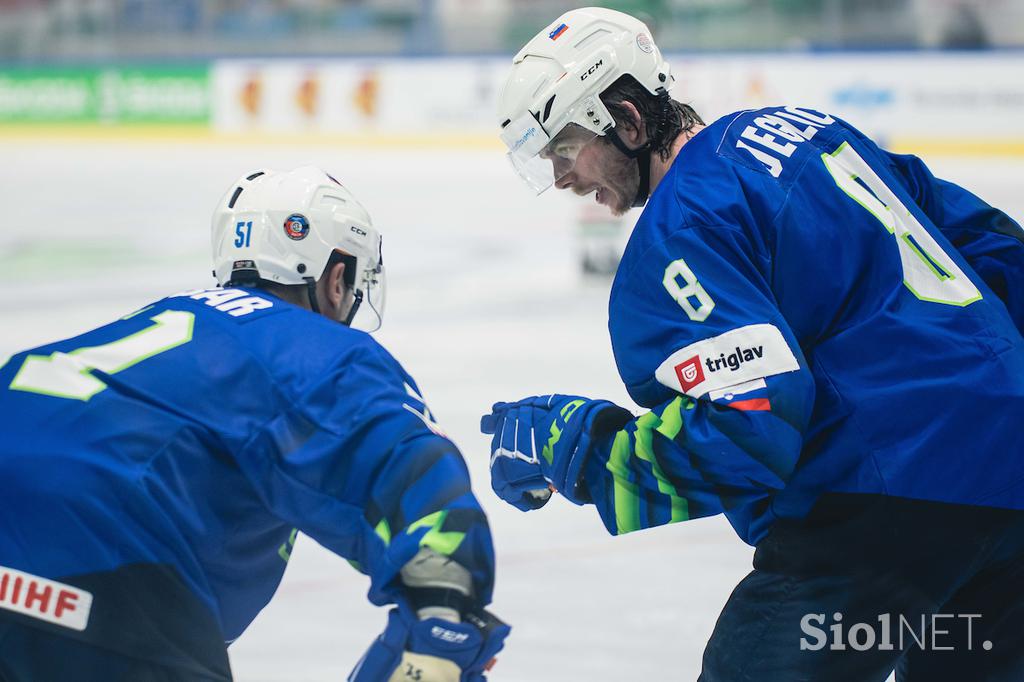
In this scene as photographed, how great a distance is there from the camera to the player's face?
2.10 meters

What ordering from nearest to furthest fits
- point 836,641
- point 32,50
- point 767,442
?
point 767,442, point 836,641, point 32,50

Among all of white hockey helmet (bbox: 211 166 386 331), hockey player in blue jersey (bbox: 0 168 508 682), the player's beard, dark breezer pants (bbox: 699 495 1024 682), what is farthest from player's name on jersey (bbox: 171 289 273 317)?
dark breezer pants (bbox: 699 495 1024 682)

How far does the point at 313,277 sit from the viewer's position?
1.97 meters

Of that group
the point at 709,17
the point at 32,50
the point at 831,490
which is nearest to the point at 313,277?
the point at 831,490

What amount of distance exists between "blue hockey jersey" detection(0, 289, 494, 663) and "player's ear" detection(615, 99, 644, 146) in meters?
0.68

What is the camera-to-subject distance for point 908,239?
1.86 metres

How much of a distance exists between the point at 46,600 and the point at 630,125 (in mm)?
1137

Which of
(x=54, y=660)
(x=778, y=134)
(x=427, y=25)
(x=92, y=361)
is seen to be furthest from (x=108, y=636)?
(x=427, y=25)

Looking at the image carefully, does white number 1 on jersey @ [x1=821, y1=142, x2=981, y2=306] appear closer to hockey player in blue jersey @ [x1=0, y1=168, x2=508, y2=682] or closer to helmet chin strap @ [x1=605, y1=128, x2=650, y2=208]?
helmet chin strap @ [x1=605, y1=128, x2=650, y2=208]

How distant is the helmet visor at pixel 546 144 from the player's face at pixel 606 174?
11 mm

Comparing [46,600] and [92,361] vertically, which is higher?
[92,361]

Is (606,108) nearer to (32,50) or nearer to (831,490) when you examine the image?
(831,490)

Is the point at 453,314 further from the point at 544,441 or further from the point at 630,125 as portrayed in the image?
the point at 544,441

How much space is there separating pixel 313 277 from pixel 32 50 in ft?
50.7
